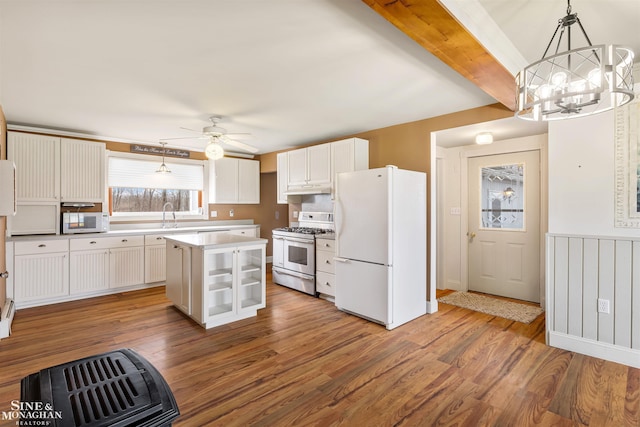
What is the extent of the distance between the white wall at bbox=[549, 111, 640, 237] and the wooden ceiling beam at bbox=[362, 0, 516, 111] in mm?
845

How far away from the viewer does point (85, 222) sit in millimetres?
4371

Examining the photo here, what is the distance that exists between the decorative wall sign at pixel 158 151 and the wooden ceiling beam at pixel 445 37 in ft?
15.8

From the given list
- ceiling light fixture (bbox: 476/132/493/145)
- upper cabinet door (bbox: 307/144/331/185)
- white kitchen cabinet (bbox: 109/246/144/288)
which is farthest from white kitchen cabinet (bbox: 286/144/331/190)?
white kitchen cabinet (bbox: 109/246/144/288)

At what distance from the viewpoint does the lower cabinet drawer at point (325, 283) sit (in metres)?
4.16

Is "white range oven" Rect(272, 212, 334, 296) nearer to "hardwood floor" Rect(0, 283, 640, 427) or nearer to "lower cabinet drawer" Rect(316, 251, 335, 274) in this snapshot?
"lower cabinet drawer" Rect(316, 251, 335, 274)

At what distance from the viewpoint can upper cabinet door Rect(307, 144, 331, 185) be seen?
15.1 ft

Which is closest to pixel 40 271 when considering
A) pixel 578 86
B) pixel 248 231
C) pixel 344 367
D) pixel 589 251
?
pixel 248 231

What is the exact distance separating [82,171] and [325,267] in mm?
3666

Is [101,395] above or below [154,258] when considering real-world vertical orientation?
above

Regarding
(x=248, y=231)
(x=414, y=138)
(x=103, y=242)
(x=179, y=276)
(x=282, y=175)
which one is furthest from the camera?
(x=248, y=231)

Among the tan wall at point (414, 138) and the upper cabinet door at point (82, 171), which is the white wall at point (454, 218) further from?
the upper cabinet door at point (82, 171)

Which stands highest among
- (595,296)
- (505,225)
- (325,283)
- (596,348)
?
(505,225)

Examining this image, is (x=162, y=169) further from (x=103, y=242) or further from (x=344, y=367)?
(x=344, y=367)

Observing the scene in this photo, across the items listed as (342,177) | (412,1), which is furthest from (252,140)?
(412,1)
